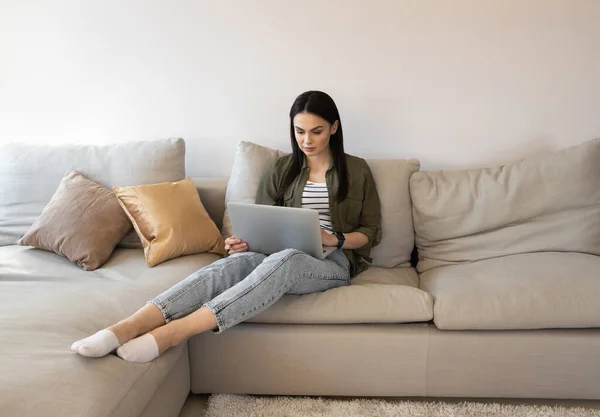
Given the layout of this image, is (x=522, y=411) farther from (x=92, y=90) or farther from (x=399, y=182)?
(x=92, y=90)

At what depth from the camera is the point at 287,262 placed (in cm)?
181

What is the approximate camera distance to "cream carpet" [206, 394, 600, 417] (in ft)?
5.92

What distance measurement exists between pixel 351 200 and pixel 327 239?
26 centimetres

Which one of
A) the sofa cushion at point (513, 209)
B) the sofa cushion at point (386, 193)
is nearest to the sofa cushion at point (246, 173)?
the sofa cushion at point (386, 193)

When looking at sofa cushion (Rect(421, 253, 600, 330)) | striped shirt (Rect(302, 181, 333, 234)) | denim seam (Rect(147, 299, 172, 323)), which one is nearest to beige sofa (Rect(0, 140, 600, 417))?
sofa cushion (Rect(421, 253, 600, 330))

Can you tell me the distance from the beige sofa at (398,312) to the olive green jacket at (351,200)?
0.09m

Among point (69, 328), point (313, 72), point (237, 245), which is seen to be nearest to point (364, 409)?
point (237, 245)

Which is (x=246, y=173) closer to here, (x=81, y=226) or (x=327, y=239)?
(x=327, y=239)

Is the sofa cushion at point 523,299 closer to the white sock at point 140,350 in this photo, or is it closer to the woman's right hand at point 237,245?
the woman's right hand at point 237,245

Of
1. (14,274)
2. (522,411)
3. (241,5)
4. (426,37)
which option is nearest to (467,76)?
(426,37)

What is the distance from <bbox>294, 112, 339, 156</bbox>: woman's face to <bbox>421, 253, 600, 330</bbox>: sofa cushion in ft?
2.38

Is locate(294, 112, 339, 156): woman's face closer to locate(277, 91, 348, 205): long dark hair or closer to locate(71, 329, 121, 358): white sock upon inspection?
locate(277, 91, 348, 205): long dark hair

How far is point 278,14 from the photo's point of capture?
254 centimetres

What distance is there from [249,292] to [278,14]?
1481 millimetres
